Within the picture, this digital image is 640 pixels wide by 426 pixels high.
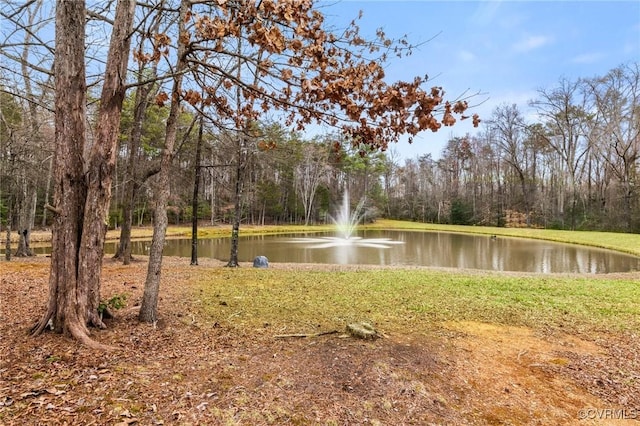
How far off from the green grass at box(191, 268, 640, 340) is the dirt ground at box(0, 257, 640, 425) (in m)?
0.47

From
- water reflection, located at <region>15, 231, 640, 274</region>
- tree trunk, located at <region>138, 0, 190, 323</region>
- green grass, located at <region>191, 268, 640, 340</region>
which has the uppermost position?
tree trunk, located at <region>138, 0, 190, 323</region>

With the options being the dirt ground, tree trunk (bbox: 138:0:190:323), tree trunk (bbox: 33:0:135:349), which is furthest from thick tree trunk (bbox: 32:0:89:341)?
tree trunk (bbox: 138:0:190:323)

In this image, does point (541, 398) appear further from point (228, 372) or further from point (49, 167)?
point (49, 167)

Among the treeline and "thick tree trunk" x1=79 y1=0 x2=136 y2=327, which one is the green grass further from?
the treeline

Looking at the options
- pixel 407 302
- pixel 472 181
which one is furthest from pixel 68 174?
pixel 472 181

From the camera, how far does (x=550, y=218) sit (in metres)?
33.2

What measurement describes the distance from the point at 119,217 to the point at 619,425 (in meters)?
28.2

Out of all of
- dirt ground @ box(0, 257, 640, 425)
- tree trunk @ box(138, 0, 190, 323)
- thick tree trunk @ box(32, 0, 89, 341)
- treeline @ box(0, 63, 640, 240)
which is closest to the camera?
dirt ground @ box(0, 257, 640, 425)

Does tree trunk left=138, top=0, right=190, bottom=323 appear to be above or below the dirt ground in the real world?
above

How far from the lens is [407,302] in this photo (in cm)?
545

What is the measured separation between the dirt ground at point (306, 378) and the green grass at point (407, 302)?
0.47 meters

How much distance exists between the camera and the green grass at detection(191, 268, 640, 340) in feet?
14.5

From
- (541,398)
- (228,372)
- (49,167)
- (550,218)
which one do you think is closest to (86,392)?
(228,372)

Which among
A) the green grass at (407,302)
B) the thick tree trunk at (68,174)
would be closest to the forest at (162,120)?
the thick tree trunk at (68,174)
